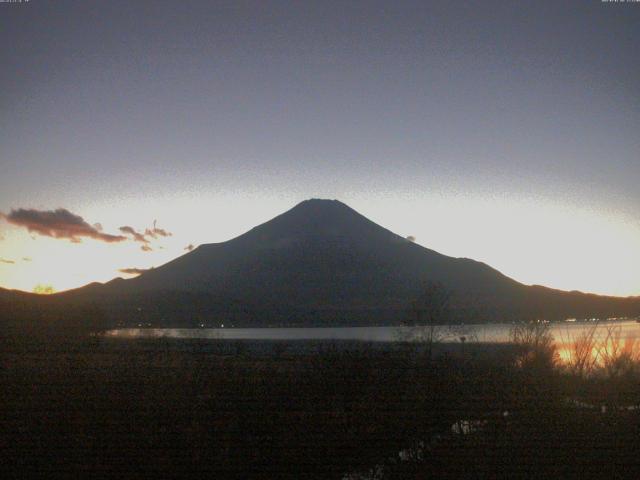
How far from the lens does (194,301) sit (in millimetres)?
23375

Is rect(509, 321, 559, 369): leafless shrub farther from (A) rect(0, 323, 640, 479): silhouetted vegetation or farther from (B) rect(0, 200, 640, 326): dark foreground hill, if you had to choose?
(B) rect(0, 200, 640, 326): dark foreground hill

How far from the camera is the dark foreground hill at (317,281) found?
26234 mm

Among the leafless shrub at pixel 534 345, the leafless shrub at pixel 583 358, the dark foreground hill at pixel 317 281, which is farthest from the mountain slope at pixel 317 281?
the leafless shrub at pixel 583 358

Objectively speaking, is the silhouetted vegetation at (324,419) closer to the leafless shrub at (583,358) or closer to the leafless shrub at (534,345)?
the leafless shrub at (583,358)

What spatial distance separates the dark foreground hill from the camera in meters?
26.2

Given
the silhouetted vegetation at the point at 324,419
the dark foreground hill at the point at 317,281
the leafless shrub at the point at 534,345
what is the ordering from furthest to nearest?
the dark foreground hill at the point at 317,281 → the leafless shrub at the point at 534,345 → the silhouetted vegetation at the point at 324,419

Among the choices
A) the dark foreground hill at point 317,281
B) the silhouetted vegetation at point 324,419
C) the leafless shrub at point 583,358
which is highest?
the dark foreground hill at point 317,281

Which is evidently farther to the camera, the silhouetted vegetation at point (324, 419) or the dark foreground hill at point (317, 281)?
the dark foreground hill at point (317, 281)

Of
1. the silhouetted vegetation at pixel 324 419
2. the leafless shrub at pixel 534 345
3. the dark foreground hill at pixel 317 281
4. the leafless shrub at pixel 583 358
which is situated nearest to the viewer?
the silhouetted vegetation at pixel 324 419

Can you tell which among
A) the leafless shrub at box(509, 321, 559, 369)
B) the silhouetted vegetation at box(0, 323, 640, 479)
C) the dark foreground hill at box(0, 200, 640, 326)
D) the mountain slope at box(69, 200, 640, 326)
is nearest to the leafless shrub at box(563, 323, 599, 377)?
the silhouetted vegetation at box(0, 323, 640, 479)

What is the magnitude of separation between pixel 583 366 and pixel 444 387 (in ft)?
6.34

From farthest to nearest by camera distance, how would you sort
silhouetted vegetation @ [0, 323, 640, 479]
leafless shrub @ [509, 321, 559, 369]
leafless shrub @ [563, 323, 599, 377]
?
leafless shrub @ [509, 321, 559, 369]
leafless shrub @ [563, 323, 599, 377]
silhouetted vegetation @ [0, 323, 640, 479]

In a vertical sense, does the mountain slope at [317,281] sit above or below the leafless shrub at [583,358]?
above

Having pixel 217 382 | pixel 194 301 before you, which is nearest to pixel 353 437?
pixel 217 382
